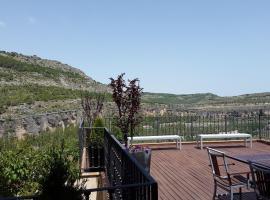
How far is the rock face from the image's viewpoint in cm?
1248

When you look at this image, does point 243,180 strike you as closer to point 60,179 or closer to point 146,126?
point 60,179

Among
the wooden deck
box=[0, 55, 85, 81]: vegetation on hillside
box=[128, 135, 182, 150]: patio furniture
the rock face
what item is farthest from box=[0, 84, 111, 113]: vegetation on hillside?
the wooden deck

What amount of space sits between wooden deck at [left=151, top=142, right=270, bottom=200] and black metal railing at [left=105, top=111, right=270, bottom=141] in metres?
1.25

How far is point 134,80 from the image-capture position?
982 centimetres

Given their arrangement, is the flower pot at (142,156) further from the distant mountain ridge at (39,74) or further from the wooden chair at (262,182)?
the distant mountain ridge at (39,74)

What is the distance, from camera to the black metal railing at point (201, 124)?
14.6m

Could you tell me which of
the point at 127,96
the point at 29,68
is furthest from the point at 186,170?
the point at 29,68

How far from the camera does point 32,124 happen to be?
46.4 ft

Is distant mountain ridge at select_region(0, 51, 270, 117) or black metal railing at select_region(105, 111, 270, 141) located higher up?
distant mountain ridge at select_region(0, 51, 270, 117)

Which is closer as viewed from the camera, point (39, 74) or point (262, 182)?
point (262, 182)

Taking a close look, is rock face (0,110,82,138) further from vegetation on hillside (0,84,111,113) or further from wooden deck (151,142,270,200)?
vegetation on hillside (0,84,111,113)

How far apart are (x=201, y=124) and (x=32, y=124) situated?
21.1 ft

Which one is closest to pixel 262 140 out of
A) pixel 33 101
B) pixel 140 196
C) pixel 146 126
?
pixel 146 126

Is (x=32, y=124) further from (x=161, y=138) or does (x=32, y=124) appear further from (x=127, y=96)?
(x=127, y=96)
